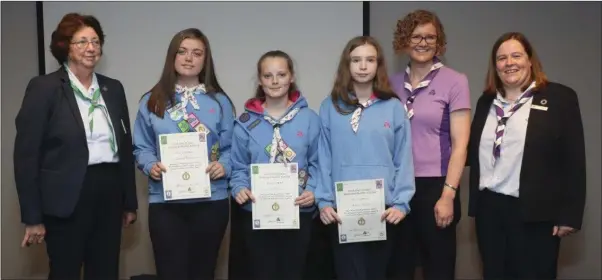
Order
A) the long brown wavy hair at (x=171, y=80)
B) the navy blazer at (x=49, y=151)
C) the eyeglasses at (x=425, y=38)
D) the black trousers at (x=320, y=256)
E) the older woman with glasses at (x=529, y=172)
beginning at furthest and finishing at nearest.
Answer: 1. the black trousers at (x=320, y=256)
2. the eyeglasses at (x=425, y=38)
3. the long brown wavy hair at (x=171, y=80)
4. the older woman with glasses at (x=529, y=172)
5. the navy blazer at (x=49, y=151)

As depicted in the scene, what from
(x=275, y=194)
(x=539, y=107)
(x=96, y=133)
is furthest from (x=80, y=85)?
(x=539, y=107)

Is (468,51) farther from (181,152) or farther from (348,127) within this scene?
(181,152)

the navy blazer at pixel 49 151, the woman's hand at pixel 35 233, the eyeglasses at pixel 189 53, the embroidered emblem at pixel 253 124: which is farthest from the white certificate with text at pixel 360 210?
the woman's hand at pixel 35 233

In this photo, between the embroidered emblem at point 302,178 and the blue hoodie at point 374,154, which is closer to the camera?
the blue hoodie at point 374,154

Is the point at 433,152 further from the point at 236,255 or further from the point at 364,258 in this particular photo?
the point at 236,255

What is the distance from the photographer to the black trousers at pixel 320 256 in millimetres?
3324

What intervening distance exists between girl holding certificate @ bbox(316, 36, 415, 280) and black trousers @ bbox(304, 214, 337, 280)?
0.53m

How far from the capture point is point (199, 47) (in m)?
2.87

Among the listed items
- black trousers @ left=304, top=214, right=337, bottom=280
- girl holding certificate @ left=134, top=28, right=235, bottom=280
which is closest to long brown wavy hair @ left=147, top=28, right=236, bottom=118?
girl holding certificate @ left=134, top=28, right=235, bottom=280

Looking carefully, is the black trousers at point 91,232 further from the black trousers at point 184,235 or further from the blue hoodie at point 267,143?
the blue hoodie at point 267,143

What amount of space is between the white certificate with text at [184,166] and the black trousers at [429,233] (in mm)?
1095

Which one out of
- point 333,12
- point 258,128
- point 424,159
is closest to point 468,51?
Answer: point 333,12

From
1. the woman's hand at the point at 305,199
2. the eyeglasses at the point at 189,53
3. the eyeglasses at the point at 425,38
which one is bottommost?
the woman's hand at the point at 305,199

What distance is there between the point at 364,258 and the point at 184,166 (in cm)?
104
